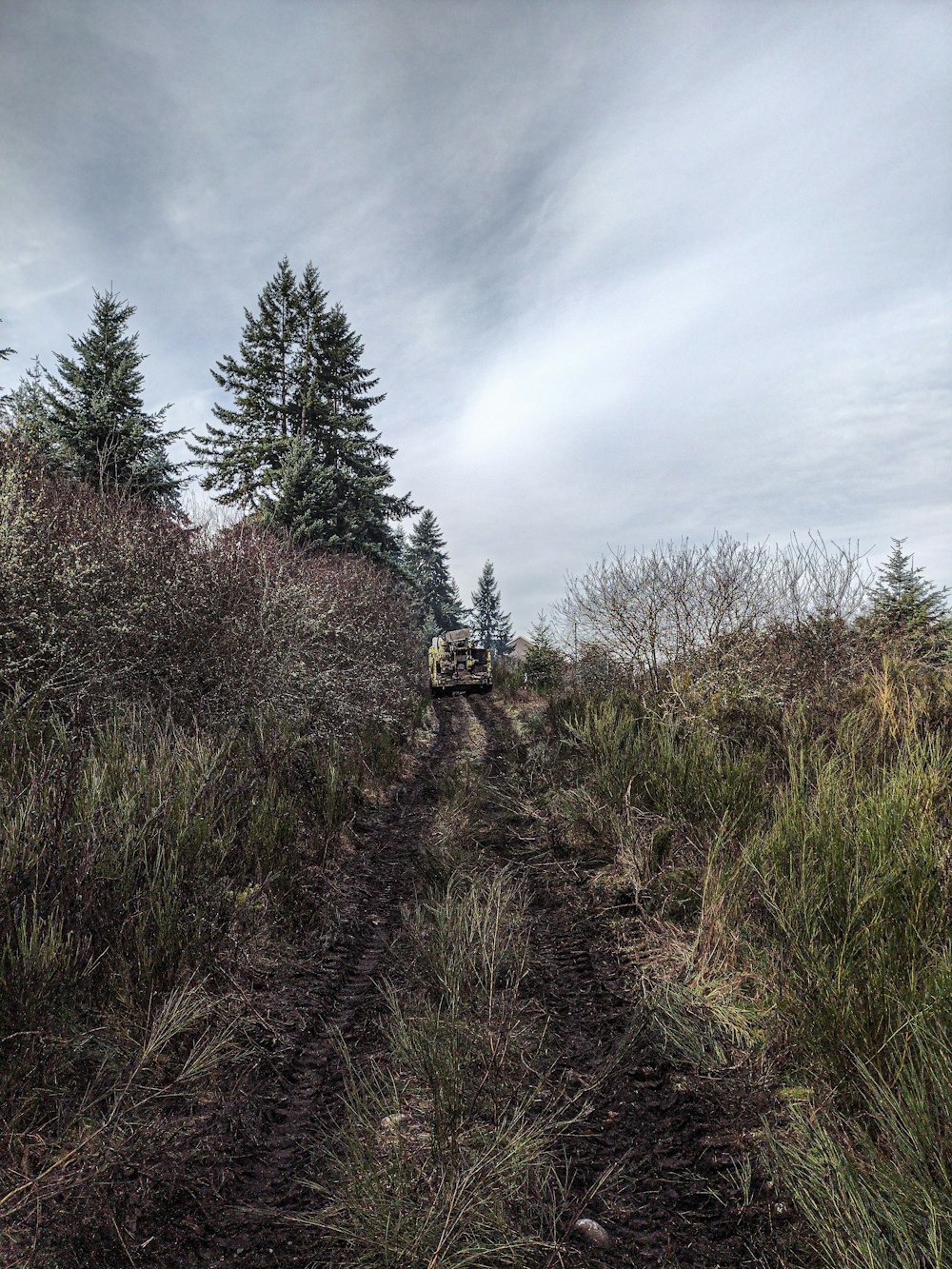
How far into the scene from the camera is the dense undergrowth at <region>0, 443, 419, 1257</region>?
2.05m

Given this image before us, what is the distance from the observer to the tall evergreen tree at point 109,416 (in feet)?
54.2

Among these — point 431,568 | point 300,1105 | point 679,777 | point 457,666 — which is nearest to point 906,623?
point 679,777

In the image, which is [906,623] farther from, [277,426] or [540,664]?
[277,426]

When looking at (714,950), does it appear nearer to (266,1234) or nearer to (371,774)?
(266,1234)

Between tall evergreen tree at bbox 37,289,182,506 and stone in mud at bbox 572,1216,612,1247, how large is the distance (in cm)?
1801

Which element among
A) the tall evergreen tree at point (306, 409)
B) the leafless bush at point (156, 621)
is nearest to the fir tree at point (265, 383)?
the tall evergreen tree at point (306, 409)

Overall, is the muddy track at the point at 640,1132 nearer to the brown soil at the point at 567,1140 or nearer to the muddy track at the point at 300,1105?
the brown soil at the point at 567,1140

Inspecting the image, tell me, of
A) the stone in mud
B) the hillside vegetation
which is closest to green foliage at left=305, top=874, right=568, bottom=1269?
the stone in mud

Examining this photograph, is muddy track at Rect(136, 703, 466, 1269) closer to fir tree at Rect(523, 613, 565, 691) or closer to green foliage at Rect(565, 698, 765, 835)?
green foliage at Rect(565, 698, 765, 835)

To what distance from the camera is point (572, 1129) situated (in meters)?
2.27

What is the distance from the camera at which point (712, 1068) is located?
253 centimetres

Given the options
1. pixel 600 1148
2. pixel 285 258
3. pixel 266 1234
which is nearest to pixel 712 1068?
pixel 600 1148

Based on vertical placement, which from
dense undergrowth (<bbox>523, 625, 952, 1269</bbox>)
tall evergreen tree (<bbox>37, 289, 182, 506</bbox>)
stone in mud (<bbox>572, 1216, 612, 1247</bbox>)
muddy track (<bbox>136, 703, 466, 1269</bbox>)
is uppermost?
tall evergreen tree (<bbox>37, 289, 182, 506</bbox>)

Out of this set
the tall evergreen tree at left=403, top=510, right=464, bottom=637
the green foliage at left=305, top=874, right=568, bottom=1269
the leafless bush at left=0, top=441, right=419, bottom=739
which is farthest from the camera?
the tall evergreen tree at left=403, top=510, right=464, bottom=637
